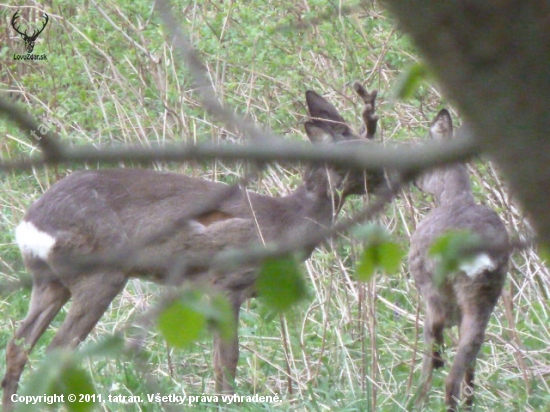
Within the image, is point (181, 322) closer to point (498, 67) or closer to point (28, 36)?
point (498, 67)

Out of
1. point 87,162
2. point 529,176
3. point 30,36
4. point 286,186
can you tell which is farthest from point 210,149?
point 30,36

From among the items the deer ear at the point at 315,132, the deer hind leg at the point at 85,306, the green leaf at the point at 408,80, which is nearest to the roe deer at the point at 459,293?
the deer ear at the point at 315,132

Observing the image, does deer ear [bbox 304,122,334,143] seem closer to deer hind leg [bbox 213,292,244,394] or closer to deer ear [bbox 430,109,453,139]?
deer ear [bbox 430,109,453,139]

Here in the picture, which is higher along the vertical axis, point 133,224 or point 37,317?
point 133,224

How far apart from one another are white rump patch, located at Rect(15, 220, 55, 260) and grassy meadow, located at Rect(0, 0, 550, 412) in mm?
204

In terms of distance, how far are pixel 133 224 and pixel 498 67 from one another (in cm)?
502

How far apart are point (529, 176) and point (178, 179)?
527 centimetres

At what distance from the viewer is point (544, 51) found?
0.71 m

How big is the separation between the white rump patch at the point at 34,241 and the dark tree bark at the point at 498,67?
464 centimetres

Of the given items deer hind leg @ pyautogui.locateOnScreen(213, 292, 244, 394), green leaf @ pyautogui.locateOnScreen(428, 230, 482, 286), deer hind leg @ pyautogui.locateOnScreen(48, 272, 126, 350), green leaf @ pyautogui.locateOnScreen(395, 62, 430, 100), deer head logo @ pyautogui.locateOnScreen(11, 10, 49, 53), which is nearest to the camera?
green leaf @ pyautogui.locateOnScreen(428, 230, 482, 286)

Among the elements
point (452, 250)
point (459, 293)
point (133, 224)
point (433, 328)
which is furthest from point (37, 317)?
point (452, 250)

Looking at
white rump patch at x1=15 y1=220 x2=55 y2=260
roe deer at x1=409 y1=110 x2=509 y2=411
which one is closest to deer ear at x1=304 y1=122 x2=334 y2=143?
roe deer at x1=409 y1=110 x2=509 y2=411

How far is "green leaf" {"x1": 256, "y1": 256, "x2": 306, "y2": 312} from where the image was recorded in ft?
3.07

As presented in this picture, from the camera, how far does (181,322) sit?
88 centimetres
